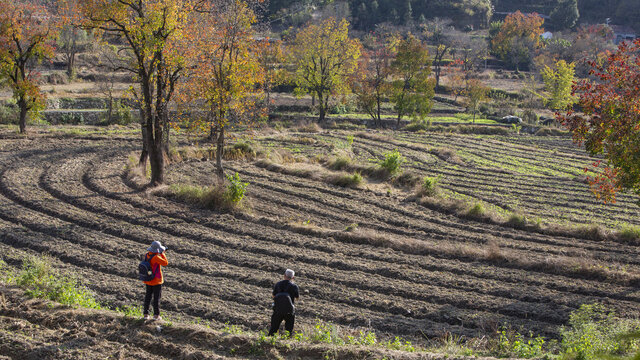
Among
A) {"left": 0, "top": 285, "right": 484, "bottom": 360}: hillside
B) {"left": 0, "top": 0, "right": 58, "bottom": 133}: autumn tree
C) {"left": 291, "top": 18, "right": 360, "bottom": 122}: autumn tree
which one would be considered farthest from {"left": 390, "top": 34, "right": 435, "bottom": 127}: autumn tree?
{"left": 0, "top": 285, "right": 484, "bottom": 360}: hillside

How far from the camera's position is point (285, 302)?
10.3 metres

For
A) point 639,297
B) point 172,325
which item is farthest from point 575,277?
point 172,325

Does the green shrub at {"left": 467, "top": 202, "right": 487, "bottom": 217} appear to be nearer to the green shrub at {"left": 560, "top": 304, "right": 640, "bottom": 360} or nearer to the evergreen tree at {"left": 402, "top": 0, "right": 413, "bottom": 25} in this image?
the green shrub at {"left": 560, "top": 304, "right": 640, "bottom": 360}

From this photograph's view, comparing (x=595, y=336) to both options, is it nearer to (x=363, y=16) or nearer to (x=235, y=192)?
(x=235, y=192)

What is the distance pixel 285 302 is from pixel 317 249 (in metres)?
6.72

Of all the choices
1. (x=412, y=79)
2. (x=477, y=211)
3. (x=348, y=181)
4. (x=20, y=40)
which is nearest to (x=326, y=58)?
(x=412, y=79)

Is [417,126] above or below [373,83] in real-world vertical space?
below

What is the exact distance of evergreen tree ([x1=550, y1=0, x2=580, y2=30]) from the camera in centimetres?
11388

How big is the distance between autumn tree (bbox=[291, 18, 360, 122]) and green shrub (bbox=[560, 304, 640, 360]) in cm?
4224

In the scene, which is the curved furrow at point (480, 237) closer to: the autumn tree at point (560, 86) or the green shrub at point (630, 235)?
the green shrub at point (630, 235)

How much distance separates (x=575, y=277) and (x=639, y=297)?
176 centimetres

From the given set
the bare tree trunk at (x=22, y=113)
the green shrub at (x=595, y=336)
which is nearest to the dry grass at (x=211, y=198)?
the green shrub at (x=595, y=336)

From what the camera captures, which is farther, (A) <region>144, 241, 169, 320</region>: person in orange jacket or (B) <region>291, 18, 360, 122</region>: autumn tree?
(B) <region>291, 18, 360, 122</region>: autumn tree

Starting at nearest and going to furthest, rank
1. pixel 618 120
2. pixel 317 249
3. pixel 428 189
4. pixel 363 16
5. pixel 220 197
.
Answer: pixel 618 120 → pixel 317 249 → pixel 220 197 → pixel 428 189 → pixel 363 16
